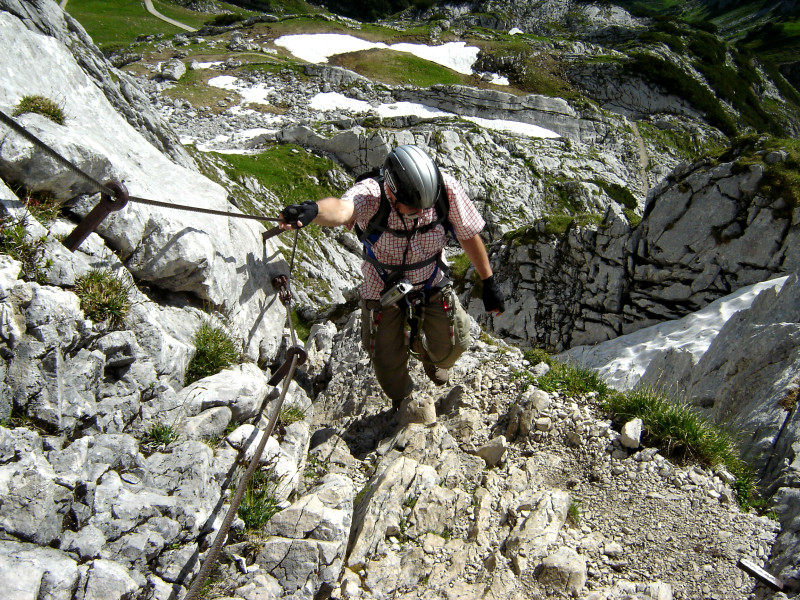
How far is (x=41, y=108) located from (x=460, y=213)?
513cm

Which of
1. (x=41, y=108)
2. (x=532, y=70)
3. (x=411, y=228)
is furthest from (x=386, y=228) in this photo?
(x=532, y=70)

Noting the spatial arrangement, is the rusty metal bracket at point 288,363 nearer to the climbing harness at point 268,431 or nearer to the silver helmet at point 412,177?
the climbing harness at point 268,431

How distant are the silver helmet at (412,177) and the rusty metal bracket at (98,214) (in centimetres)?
294

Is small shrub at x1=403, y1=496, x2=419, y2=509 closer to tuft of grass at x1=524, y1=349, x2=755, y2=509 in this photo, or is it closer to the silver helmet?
tuft of grass at x1=524, y1=349, x2=755, y2=509

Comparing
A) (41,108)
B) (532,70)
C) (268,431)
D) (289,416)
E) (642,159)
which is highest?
(41,108)

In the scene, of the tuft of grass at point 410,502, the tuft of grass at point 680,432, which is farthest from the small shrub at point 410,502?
the tuft of grass at point 680,432

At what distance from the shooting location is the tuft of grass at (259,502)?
4434 mm

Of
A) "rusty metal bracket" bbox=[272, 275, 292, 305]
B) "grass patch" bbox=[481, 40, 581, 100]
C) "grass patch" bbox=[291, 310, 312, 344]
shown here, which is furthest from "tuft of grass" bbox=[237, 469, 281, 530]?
"grass patch" bbox=[481, 40, 581, 100]

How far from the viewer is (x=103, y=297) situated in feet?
16.0

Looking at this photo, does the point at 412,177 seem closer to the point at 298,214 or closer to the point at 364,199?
the point at 364,199

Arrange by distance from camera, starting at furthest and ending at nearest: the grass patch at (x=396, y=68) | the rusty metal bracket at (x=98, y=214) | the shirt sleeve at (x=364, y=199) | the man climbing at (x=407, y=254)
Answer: the grass patch at (x=396, y=68), the shirt sleeve at (x=364, y=199), the man climbing at (x=407, y=254), the rusty metal bracket at (x=98, y=214)

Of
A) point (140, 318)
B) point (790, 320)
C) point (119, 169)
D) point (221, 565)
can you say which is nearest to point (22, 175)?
point (119, 169)

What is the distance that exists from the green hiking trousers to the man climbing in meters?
0.01

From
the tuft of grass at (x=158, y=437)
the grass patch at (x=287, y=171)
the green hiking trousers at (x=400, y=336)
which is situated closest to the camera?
the tuft of grass at (x=158, y=437)
